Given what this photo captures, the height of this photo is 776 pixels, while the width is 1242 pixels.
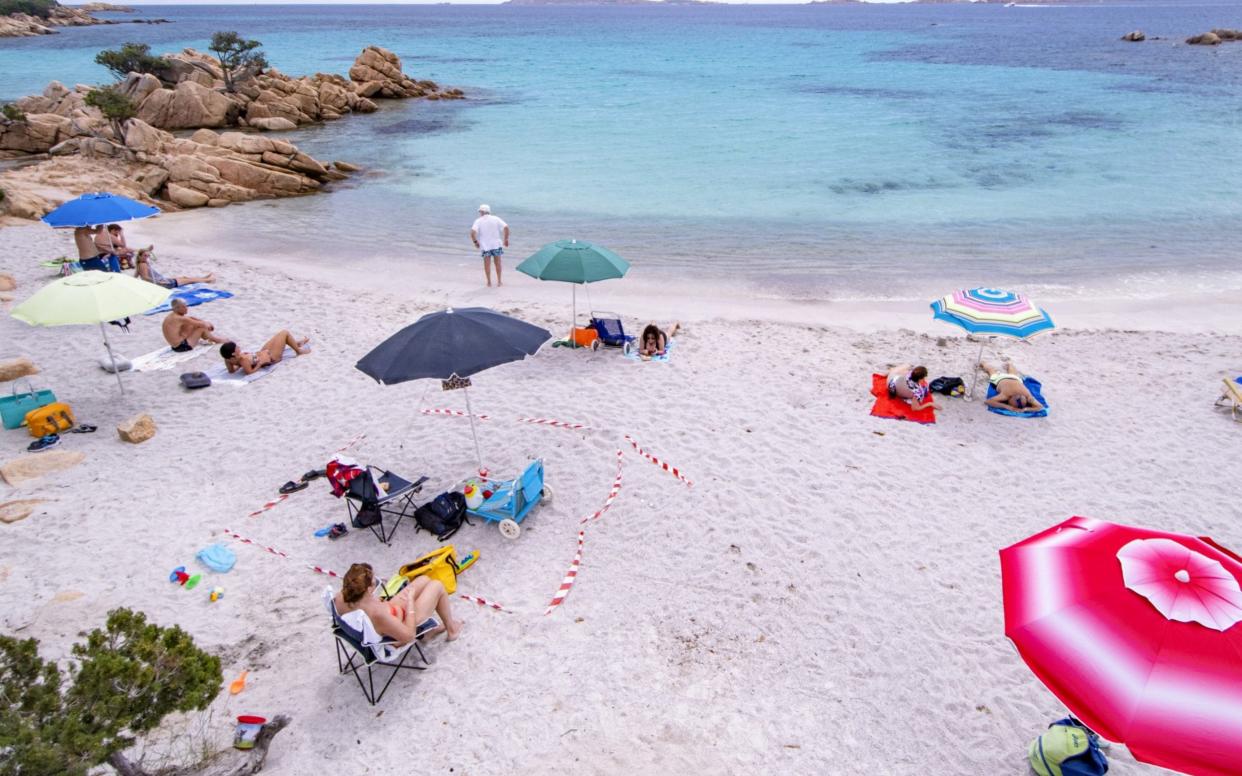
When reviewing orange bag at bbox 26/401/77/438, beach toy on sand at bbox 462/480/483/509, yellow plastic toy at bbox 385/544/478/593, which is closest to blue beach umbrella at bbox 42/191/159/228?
orange bag at bbox 26/401/77/438

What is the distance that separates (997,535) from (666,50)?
322ft

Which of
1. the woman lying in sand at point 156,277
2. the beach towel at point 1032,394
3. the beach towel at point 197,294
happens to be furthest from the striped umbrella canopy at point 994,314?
the woman lying in sand at point 156,277

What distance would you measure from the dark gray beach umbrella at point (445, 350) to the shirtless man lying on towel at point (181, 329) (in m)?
5.95

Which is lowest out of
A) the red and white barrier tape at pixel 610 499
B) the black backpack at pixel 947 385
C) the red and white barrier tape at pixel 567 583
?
the red and white barrier tape at pixel 567 583

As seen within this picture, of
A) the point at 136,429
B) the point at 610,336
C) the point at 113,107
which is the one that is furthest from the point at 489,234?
the point at 113,107

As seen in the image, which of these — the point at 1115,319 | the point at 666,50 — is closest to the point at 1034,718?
the point at 1115,319

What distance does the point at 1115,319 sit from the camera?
1419cm

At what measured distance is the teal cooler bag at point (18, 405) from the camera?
9219 millimetres

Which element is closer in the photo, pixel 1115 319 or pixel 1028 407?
pixel 1028 407

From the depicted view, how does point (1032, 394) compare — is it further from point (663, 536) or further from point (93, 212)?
point (93, 212)

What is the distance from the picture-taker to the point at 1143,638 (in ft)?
12.8

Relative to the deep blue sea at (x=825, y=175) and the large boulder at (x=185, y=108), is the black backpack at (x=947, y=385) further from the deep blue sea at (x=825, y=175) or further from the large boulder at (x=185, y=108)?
the large boulder at (x=185, y=108)

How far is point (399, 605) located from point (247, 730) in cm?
136

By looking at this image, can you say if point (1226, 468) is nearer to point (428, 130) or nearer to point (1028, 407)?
point (1028, 407)
